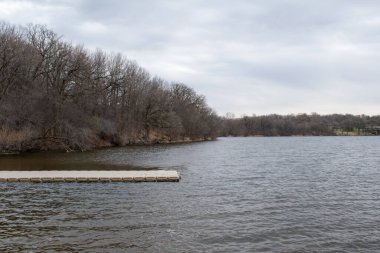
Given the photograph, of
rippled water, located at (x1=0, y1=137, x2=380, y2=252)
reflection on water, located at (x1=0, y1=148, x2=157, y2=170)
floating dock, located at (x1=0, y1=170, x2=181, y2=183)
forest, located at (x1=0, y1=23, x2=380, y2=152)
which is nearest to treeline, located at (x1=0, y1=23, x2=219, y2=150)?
forest, located at (x1=0, y1=23, x2=380, y2=152)

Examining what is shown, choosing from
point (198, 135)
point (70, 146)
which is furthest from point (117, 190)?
point (198, 135)

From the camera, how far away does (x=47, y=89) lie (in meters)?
62.5

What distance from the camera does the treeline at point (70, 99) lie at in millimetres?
53969

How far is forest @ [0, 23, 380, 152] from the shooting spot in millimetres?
53938

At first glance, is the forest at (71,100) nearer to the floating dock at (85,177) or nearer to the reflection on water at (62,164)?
the reflection on water at (62,164)

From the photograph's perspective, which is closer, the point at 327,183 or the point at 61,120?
the point at 327,183

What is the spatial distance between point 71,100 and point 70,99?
51 cm

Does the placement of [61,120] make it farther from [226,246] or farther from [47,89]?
[226,246]

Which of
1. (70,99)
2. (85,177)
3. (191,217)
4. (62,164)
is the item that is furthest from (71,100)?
(191,217)

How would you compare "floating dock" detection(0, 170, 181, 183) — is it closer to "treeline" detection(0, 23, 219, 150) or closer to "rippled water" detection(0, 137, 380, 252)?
"rippled water" detection(0, 137, 380, 252)

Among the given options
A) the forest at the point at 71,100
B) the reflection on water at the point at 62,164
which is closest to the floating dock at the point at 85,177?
the reflection on water at the point at 62,164

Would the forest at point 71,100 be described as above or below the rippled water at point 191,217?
above

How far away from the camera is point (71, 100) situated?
6650cm

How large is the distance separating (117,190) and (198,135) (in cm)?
9916
